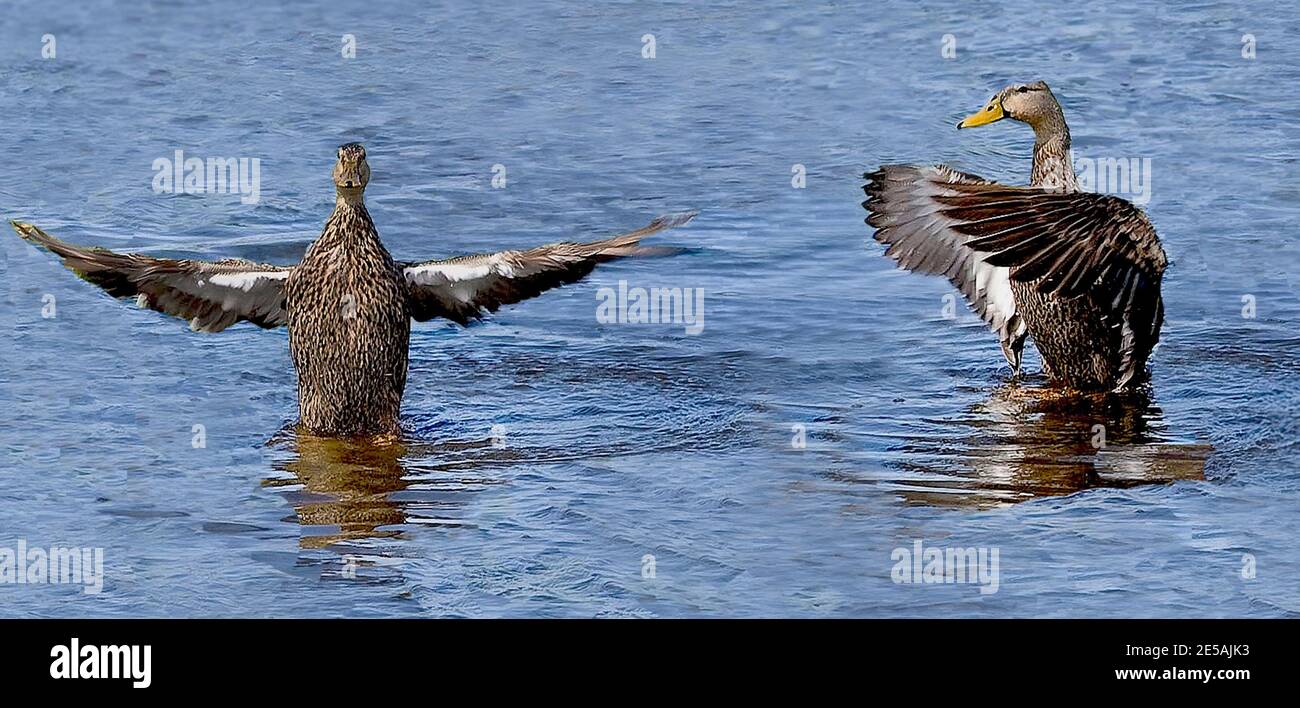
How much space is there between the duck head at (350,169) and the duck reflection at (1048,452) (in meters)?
2.58

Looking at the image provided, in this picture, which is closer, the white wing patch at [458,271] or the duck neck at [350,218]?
the duck neck at [350,218]

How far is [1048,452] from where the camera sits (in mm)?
8656

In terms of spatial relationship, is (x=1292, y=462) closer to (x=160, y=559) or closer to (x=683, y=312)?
(x=683, y=312)

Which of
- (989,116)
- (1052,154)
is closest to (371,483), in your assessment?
(1052,154)

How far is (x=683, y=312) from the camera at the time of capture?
10656 millimetres

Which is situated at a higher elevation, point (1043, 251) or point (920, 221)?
point (920, 221)

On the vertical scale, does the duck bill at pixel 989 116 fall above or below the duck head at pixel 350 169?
above

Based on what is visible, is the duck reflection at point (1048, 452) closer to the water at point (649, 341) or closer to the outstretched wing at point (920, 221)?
the water at point (649, 341)

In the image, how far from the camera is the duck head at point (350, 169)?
8539mm

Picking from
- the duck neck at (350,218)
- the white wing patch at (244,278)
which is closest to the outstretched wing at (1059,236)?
the duck neck at (350,218)

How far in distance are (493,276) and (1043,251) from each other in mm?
2319

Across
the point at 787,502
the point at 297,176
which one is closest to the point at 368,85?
the point at 297,176

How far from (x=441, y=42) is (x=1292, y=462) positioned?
8.57 meters

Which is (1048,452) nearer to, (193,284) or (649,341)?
(649,341)
